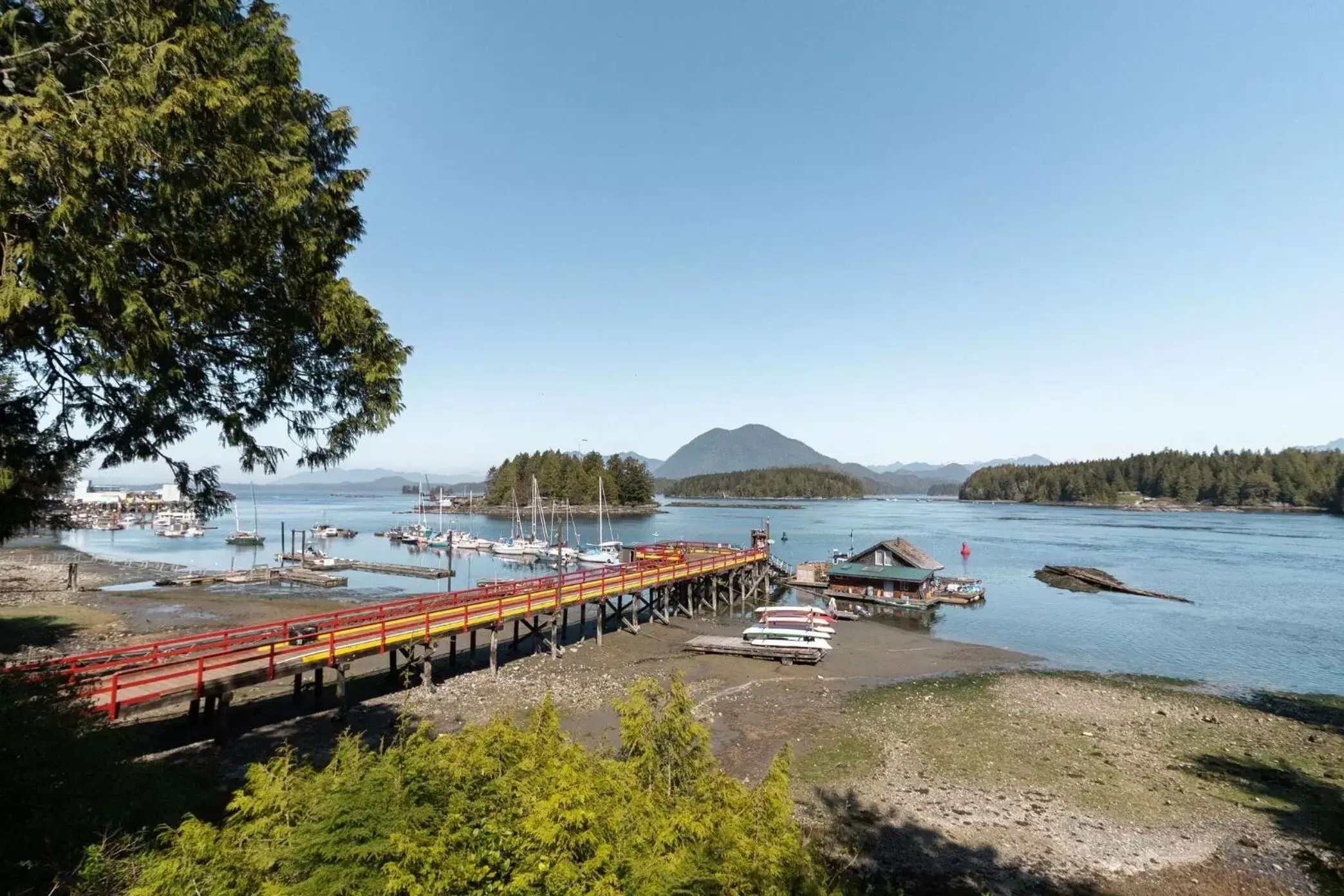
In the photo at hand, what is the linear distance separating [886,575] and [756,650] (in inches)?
889

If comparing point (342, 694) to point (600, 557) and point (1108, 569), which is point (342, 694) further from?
point (1108, 569)

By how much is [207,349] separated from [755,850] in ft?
34.3

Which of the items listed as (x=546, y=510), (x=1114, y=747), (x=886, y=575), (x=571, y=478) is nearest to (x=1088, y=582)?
(x=886, y=575)

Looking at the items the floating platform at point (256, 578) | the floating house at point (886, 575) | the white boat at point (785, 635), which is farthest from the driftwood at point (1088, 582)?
the floating platform at point (256, 578)

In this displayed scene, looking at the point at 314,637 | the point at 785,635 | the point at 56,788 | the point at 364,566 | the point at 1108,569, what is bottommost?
the point at 1108,569

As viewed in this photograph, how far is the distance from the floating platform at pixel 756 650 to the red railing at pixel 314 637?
19.8ft

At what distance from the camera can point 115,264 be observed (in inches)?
278

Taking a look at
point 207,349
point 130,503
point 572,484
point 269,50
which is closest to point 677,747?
point 207,349

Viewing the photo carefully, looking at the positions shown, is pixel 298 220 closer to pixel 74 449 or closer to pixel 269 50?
pixel 269 50

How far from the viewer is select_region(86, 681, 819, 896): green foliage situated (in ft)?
16.6

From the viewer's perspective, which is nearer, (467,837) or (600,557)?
(467,837)

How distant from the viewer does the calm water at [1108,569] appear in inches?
1428

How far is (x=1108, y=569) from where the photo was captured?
70312 millimetres

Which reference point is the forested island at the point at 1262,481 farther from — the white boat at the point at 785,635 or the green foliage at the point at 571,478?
the white boat at the point at 785,635
